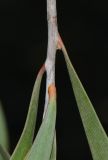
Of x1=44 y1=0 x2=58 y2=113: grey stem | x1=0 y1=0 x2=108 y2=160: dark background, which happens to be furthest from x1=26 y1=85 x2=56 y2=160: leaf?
x1=0 y1=0 x2=108 y2=160: dark background

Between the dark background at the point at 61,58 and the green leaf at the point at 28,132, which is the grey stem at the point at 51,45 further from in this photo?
the dark background at the point at 61,58

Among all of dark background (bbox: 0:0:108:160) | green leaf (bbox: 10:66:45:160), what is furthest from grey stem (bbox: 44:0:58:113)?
dark background (bbox: 0:0:108:160)

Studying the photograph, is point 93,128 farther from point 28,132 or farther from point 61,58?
point 61,58

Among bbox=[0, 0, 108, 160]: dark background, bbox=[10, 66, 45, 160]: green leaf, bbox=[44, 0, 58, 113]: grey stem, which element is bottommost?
bbox=[0, 0, 108, 160]: dark background

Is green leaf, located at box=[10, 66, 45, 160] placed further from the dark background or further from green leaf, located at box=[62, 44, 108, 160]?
the dark background

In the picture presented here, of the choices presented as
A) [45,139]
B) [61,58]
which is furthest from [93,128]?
[61,58]

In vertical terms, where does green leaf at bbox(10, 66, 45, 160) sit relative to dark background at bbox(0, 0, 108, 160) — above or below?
above

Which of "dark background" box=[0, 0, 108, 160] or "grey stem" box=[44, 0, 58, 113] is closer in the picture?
"grey stem" box=[44, 0, 58, 113]
